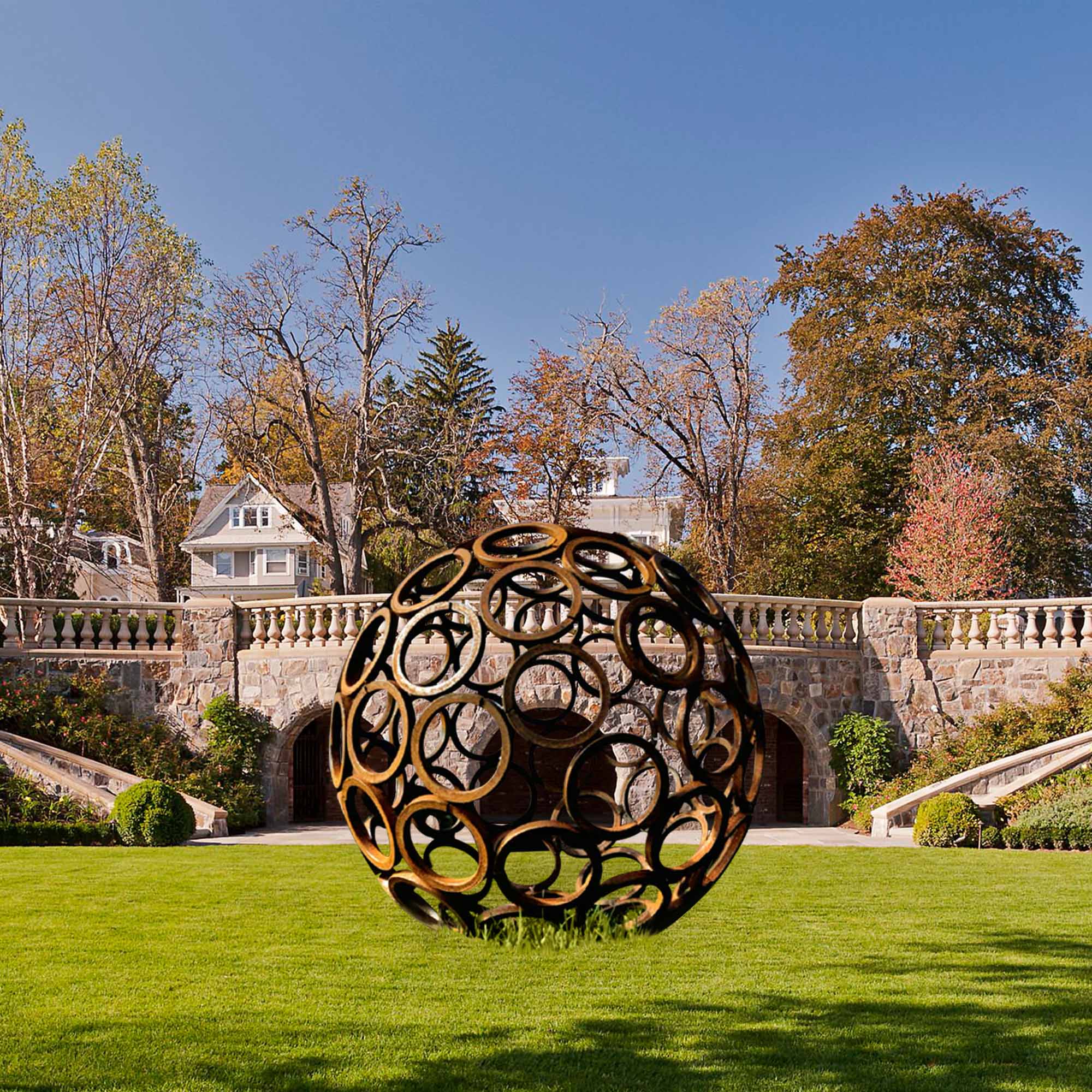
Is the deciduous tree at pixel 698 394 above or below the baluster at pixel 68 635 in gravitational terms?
above

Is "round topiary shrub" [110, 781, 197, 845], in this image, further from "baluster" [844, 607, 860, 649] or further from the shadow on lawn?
"baluster" [844, 607, 860, 649]

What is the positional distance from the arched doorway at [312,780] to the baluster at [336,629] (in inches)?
94.6

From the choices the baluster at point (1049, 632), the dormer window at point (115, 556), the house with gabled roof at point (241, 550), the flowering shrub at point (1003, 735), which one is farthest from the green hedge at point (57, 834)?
the house with gabled roof at point (241, 550)

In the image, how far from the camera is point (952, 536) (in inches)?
1080

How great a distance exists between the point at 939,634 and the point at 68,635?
52.0 feet

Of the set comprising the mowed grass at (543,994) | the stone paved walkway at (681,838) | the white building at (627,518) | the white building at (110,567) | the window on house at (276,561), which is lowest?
the stone paved walkway at (681,838)

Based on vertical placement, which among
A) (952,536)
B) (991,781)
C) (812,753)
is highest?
(952,536)

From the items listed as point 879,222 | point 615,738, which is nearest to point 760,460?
point 879,222

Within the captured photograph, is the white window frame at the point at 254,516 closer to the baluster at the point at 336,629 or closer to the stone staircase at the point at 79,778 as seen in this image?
the baluster at the point at 336,629

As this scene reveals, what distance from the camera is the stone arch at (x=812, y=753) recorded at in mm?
20625

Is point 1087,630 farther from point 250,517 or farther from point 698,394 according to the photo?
point 250,517

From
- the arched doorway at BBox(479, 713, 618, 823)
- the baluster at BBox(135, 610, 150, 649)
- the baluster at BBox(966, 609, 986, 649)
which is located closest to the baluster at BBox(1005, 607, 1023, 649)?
the baluster at BBox(966, 609, 986, 649)

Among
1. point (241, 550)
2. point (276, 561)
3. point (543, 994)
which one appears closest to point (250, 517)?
point (241, 550)

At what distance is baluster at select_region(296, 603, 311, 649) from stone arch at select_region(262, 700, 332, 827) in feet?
3.50
